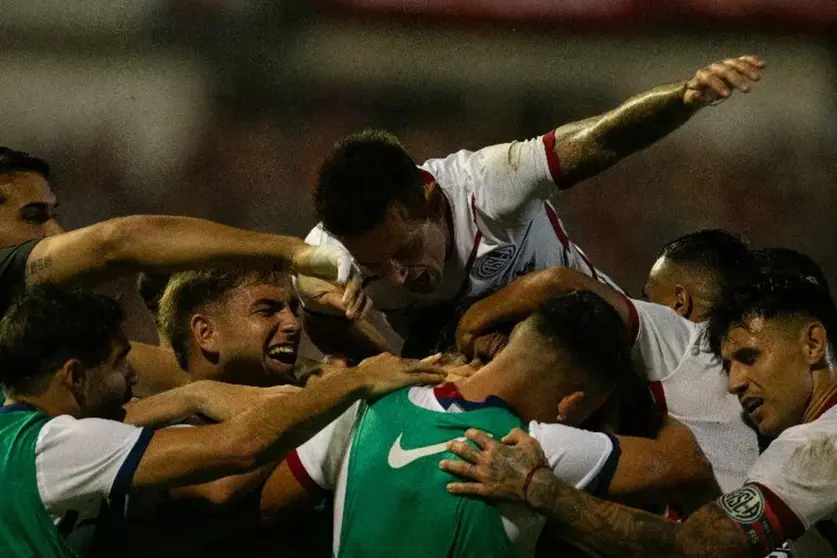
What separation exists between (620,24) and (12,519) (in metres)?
5.51

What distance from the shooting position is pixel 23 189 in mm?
3732

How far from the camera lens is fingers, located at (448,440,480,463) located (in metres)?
2.53

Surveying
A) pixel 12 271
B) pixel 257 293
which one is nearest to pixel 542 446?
pixel 257 293

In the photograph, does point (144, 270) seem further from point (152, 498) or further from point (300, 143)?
point (300, 143)

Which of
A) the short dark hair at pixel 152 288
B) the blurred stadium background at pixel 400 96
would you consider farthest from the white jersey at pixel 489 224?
the blurred stadium background at pixel 400 96

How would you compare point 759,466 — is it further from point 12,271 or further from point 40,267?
point 12,271

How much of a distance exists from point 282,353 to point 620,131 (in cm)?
106

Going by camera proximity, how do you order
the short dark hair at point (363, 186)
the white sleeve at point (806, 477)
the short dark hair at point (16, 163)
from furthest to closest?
the short dark hair at point (16, 163), the short dark hair at point (363, 186), the white sleeve at point (806, 477)

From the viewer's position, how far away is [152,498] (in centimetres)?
299

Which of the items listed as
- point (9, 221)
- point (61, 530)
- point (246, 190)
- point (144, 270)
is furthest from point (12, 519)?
point (246, 190)

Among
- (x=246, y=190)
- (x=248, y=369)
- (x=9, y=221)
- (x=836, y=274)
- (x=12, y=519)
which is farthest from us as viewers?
(x=246, y=190)

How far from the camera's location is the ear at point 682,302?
3.44 meters

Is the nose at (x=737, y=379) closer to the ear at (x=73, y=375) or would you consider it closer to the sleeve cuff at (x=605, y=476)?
the sleeve cuff at (x=605, y=476)

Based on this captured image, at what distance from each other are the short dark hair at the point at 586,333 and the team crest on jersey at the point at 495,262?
758mm
